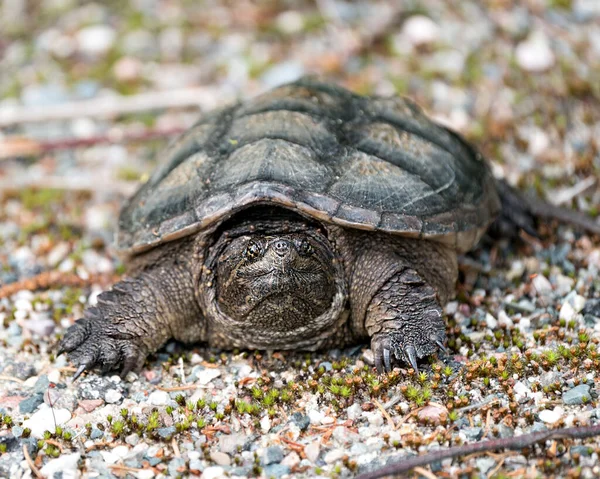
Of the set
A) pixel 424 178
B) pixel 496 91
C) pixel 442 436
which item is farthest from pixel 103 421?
pixel 496 91

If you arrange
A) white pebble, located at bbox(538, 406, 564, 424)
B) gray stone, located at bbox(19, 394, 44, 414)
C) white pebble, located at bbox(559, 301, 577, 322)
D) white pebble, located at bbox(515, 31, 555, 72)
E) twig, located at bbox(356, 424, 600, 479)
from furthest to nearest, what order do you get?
white pebble, located at bbox(515, 31, 555, 72) → white pebble, located at bbox(559, 301, 577, 322) → gray stone, located at bbox(19, 394, 44, 414) → white pebble, located at bbox(538, 406, 564, 424) → twig, located at bbox(356, 424, 600, 479)

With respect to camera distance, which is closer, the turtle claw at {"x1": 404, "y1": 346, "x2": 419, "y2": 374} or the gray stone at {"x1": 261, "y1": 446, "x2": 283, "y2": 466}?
the gray stone at {"x1": 261, "y1": 446, "x2": 283, "y2": 466}

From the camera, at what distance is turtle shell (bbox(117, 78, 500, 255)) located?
3670 mm

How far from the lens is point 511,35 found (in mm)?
6543

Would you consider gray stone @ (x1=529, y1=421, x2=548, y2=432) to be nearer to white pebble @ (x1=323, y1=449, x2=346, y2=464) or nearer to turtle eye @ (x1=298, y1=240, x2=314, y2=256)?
white pebble @ (x1=323, y1=449, x2=346, y2=464)

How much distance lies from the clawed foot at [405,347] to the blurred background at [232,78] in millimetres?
1932

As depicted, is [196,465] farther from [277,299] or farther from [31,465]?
[277,299]

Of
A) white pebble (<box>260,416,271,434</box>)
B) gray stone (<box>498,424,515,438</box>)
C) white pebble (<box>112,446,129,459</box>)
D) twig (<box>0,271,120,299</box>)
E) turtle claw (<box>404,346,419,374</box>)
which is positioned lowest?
gray stone (<box>498,424,515,438</box>)

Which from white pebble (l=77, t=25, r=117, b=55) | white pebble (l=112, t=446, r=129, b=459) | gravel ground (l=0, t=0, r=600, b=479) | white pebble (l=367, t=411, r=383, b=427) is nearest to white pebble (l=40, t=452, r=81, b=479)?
gravel ground (l=0, t=0, r=600, b=479)

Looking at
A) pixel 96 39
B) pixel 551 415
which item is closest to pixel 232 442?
pixel 551 415

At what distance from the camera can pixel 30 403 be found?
3545 mm

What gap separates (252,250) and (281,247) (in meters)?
0.16

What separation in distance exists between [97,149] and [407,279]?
330cm

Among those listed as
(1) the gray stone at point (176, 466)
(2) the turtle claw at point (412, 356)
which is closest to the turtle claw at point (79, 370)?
(1) the gray stone at point (176, 466)
